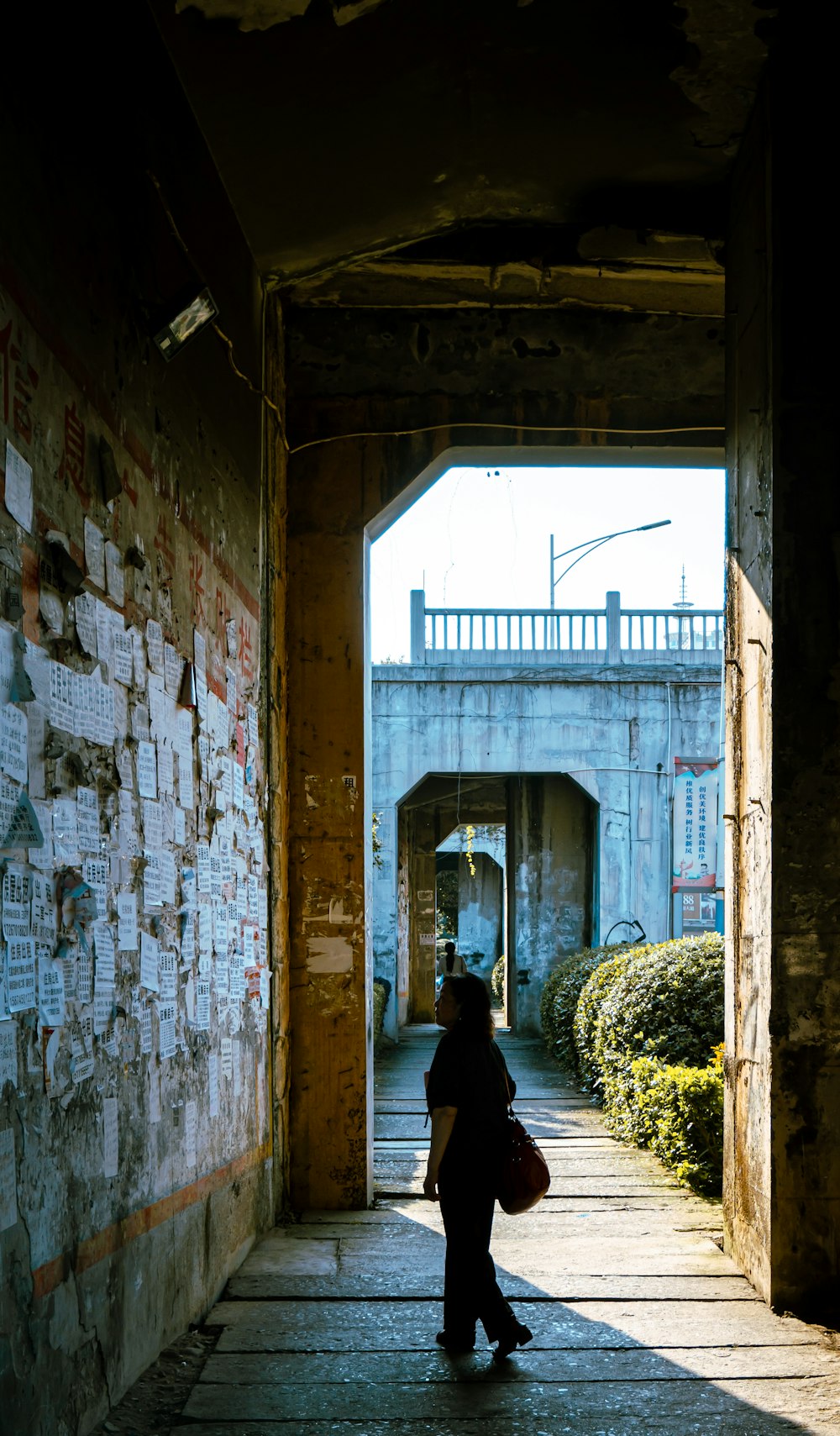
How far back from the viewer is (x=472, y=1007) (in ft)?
15.5

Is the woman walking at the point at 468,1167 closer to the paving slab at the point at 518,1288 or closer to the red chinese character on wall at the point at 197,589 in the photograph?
the paving slab at the point at 518,1288

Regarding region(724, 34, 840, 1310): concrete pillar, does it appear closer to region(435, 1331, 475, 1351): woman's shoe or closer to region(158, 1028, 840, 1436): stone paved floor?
region(158, 1028, 840, 1436): stone paved floor

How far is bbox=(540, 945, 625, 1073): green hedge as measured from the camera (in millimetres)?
13273

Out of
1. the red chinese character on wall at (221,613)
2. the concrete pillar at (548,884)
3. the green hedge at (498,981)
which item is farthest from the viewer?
the green hedge at (498,981)

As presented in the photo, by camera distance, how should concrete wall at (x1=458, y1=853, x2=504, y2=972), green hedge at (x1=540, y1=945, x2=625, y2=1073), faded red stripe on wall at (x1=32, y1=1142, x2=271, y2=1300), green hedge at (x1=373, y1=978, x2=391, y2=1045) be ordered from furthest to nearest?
concrete wall at (x1=458, y1=853, x2=504, y2=972) → green hedge at (x1=373, y1=978, x2=391, y2=1045) → green hedge at (x1=540, y1=945, x2=625, y2=1073) → faded red stripe on wall at (x1=32, y1=1142, x2=271, y2=1300)

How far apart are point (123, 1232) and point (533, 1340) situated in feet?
5.67

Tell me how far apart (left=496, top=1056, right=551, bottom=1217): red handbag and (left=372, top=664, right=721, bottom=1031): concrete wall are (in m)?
12.3

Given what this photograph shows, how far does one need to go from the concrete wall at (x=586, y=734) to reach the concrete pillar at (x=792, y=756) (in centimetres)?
1141

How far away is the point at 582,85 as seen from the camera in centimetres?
535

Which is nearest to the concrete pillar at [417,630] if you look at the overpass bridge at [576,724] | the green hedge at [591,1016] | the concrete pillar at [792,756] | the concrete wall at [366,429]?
the overpass bridge at [576,724]

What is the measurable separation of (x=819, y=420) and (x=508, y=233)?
251cm

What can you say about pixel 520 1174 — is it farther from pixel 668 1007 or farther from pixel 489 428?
pixel 668 1007

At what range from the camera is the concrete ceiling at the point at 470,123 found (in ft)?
15.8

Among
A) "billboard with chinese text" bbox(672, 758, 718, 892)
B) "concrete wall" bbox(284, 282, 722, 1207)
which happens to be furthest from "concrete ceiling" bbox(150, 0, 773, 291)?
"billboard with chinese text" bbox(672, 758, 718, 892)
